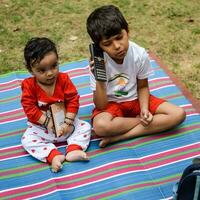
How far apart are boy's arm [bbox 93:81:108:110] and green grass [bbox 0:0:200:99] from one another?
41.3 inches

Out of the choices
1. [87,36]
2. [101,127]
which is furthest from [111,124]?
[87,36]

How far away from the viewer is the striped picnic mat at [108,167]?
297 centimetres

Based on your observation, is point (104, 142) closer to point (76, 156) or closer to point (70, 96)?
point (76, 156)

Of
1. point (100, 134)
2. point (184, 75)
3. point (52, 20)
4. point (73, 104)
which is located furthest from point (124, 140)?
point (52, 20)

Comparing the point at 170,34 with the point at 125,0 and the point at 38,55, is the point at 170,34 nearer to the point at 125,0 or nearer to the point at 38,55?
the point at 125,0

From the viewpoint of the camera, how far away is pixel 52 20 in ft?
16.2

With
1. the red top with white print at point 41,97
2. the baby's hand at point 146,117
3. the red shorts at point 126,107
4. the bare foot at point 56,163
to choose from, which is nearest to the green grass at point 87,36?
the red shorts at point 126,107

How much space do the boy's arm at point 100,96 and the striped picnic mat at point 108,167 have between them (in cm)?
28

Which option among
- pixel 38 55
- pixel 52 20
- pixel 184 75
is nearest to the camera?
pixel 38 55

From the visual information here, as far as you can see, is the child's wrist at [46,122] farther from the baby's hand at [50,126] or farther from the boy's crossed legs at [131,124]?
the boy's crossed legs at [131,124]

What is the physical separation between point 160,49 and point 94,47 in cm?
149

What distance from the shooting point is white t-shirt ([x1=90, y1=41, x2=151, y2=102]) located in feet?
10.6

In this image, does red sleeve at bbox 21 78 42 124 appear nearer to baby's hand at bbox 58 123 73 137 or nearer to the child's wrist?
the child's wrist

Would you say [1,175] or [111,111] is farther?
[111,111]
